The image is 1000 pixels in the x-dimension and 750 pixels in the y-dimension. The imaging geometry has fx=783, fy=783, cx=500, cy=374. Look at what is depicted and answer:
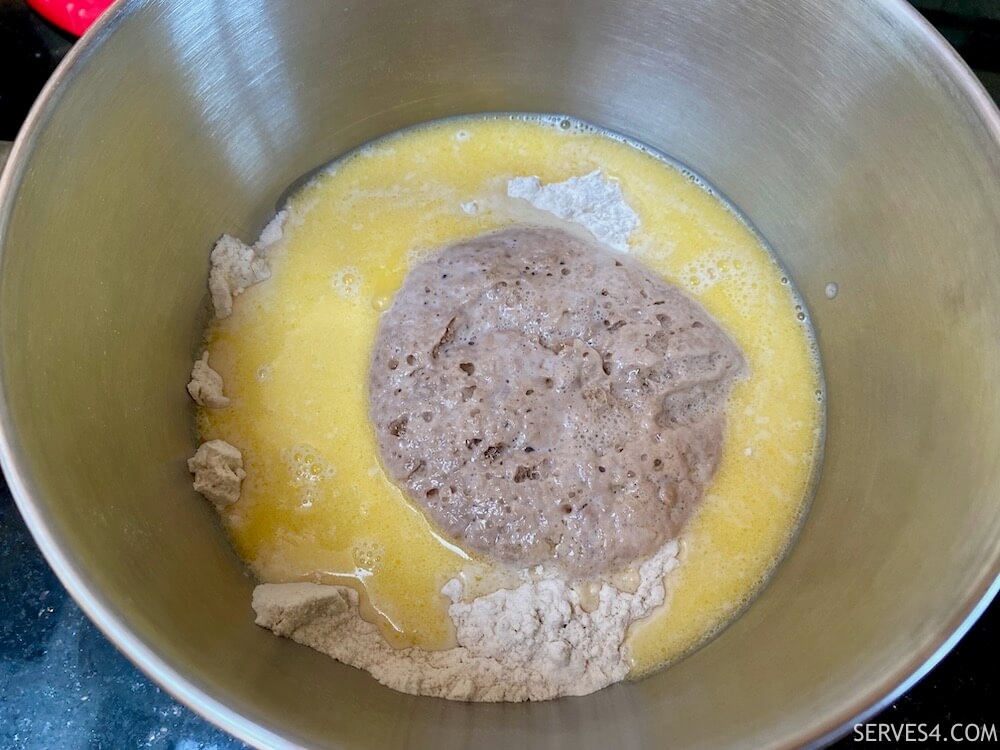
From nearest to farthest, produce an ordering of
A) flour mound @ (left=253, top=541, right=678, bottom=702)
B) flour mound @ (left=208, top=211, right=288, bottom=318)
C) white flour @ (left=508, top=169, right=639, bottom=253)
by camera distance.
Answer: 1. flour mound @ (left=253, top=541, right=678, bottom=702)
2. flour mound @ (left=208, top=211, right=288, bottom=318)
3. white flour @ (left=508, top=169, right=639, bottom=253)

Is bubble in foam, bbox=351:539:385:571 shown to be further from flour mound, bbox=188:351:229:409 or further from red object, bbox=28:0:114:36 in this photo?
red object, bbox=28:0:114:36

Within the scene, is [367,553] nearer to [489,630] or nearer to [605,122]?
[489,630]

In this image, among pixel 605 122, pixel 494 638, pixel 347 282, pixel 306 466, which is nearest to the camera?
pixel 494 638

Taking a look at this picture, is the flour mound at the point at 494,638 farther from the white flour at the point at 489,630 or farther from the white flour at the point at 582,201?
the white flour at the point at 582,201

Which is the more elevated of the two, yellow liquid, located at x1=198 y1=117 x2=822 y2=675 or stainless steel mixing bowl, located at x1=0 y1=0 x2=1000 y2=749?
stainless steel mixing bowl, located at x1=0 y1=0 x2=1000 y2=749

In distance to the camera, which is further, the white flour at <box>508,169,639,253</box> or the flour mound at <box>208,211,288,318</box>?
the white flour at <box>508,169,639,253</box>

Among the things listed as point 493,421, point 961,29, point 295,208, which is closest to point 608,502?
point 493,421

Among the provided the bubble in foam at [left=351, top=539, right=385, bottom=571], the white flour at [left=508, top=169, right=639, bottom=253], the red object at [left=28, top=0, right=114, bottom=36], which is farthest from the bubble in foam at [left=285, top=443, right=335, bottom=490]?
the red object at [left=28, top=0, right=114, bottom=36]

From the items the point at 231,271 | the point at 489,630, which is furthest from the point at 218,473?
the point at 489,630
